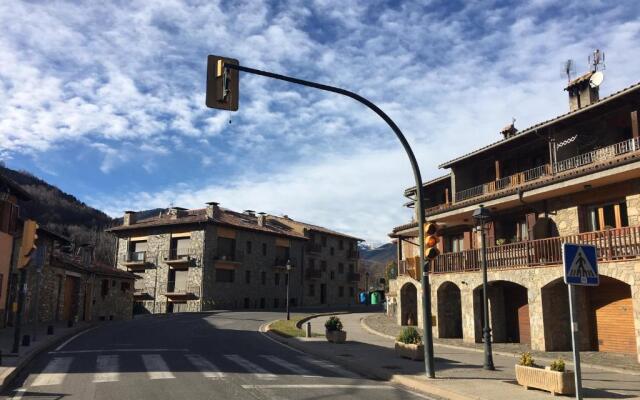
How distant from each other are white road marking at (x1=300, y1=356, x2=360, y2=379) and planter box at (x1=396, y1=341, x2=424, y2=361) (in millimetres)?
2457

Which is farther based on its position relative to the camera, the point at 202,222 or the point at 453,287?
the point at 202,222

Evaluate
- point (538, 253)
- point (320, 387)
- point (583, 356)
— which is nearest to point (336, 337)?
point (538, 253)

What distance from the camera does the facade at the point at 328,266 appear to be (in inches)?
2511

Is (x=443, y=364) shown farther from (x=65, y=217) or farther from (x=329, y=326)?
(x=65, y=217)

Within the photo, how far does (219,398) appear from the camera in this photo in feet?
31.1

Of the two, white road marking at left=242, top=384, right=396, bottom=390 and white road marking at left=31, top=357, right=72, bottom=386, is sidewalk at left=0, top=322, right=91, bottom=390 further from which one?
white road marking at left=242, top=384, right=396, bottom=390

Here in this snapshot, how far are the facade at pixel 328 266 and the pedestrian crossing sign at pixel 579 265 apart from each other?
54867 mm

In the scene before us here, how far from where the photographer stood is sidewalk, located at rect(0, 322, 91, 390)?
11688mm

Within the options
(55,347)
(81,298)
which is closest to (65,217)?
(81,298)

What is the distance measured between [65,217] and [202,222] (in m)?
69.0

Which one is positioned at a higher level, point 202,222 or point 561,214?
point 202,222

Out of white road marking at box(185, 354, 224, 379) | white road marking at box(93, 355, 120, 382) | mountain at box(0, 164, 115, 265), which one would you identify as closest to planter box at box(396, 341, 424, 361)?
white road marking at box(185, 354, 224, 379)

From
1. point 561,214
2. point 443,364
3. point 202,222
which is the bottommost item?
point 443,364

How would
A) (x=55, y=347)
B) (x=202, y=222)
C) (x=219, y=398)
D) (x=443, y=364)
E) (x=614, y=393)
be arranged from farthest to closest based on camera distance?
(x=202, y=222) → (x=55, y=347) → (x=443, y=364) → (x=614, y=393) → (x=219, y=398)
